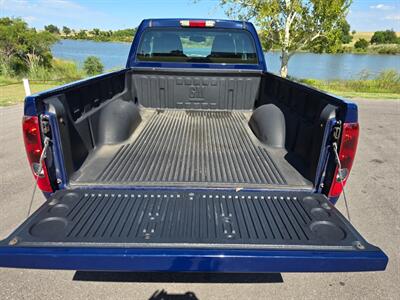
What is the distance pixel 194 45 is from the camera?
474cm

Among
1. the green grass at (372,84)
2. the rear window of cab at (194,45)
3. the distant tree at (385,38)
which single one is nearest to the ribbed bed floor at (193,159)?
the rear window of cab at (194,45)

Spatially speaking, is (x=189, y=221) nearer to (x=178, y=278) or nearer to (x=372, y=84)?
(x=178, y=278)

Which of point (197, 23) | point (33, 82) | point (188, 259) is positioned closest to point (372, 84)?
point (197, 23)

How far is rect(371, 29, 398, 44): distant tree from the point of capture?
65.6m

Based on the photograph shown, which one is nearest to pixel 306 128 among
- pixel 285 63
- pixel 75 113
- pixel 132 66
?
pixel 75 113

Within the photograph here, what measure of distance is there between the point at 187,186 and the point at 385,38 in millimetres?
80779

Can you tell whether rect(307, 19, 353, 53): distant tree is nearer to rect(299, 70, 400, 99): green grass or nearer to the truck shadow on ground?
rect(299, 70, 400, 99): green grass

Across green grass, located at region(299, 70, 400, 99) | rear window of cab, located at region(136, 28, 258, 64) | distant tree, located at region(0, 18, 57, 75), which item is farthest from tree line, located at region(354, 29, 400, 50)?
rear window of cab, located at region(136, 28, 258, 64)

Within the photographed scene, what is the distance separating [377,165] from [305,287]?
3.62 metres

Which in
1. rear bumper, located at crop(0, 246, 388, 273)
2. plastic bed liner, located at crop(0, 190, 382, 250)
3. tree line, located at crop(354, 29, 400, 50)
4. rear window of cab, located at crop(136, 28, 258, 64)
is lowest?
rear bumper, located at crop(0, 246, 388, 273)

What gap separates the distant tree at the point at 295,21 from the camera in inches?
538

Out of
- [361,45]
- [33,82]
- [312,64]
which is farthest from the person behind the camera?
[361,45]

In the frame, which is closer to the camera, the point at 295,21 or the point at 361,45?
the point at 295,21

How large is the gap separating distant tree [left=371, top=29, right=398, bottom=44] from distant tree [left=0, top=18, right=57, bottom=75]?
69935 millimetres
